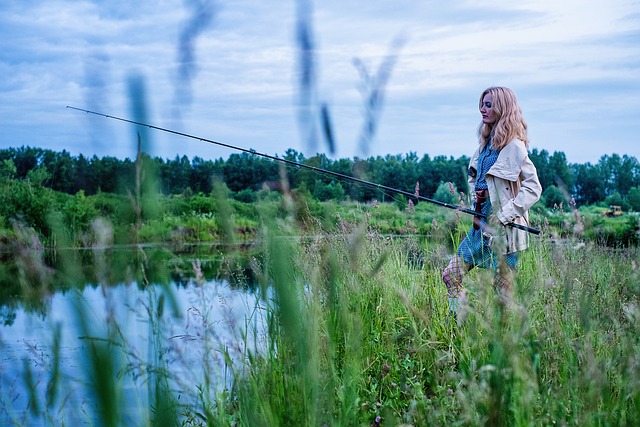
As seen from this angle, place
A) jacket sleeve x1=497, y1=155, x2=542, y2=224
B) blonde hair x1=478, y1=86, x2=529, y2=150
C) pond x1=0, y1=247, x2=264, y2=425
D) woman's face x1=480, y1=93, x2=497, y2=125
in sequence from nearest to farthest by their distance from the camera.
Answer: pond x1=0, y1=247, x2=264, y2=425, jacket sleeve x1=497, y1=155, x2=542, y2=224, blonde hair x1=478, y1=86, x2=529, y2=150, woman's face x1=480, y1=93, x2=497, y2=125

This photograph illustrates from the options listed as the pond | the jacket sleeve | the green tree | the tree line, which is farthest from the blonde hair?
the green tree

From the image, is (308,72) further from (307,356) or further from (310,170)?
(307,356)

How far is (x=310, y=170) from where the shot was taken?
5.12 ft

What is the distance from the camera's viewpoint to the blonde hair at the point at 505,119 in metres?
4.54

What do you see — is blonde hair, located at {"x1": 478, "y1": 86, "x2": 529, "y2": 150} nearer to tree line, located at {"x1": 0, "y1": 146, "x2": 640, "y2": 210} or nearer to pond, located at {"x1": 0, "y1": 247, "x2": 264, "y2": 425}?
tree line, located at {"x1": 0, "y1": 146, "x2": 640, "y2": 210}

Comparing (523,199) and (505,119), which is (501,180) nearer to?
(523,199)

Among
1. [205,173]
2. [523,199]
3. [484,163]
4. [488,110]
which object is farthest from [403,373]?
[488,110]

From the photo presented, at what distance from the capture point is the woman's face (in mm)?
4679

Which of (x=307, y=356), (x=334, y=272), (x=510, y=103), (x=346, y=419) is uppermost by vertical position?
(x=510, y=103)

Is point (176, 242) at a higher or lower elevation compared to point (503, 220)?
lower

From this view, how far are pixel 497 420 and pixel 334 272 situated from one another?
17.3 inches

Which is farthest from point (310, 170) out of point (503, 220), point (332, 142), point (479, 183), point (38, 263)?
point (479, 183)

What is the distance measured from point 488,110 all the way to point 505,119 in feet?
0.50

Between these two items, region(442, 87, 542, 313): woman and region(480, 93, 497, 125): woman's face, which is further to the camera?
region(480, 93, 497, 125): woman's face
